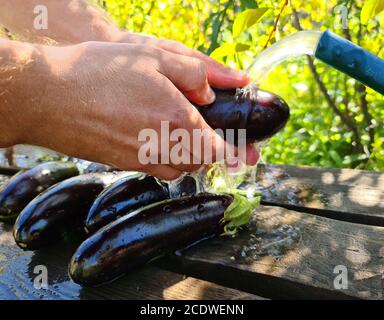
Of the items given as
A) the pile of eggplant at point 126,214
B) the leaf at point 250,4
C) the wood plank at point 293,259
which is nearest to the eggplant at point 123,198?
the pile of eggplant at point 126,214

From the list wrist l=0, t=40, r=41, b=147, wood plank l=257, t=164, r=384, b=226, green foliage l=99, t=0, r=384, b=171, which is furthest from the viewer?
green foliage l=99, t=0, r=384, b=171

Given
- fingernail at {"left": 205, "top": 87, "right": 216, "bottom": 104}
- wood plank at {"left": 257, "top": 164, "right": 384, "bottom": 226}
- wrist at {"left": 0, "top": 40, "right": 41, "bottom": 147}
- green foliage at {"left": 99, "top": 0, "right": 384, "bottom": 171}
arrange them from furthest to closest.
Answer: 1. green foliage at {"left": 99, "top": 0, "right": 384, "bottom": 171}
2. wood plank at {"left": 257, "top": 164, "right": 384, "bottom": 226}
3. fingernail at {"left": 205, "top": 87, "right": 216, "bottom": 104}
4. wrist at {"left": 0, "top": 40, "right": 41, "bottom": 147}

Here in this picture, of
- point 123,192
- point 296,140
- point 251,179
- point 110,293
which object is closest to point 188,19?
point 296,140

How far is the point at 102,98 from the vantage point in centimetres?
123

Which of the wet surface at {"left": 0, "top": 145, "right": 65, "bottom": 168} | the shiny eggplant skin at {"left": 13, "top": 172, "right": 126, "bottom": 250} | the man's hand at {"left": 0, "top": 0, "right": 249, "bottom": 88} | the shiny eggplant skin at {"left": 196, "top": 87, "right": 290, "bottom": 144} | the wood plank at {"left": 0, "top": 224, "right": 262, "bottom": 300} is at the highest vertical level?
the man's hand at {"left": 0, "top": 0, "right": 249, "bottom": 88}

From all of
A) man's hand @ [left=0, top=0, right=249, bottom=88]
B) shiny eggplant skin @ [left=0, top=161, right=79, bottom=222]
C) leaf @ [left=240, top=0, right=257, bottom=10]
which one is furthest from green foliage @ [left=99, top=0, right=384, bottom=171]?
shiny eggplant skin @ [left=0, top=161, right=79, bottom=222]

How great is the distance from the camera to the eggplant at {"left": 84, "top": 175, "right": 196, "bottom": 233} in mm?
1479

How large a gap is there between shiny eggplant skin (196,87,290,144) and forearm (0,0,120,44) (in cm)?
62

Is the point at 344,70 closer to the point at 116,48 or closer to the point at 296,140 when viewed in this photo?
the point at 116,48

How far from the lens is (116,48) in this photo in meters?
1.29

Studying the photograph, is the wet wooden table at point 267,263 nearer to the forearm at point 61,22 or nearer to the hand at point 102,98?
the hand at point 102,98

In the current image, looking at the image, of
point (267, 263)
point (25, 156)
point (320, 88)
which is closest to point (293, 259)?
point (267, 263)

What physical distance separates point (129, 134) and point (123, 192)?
0.90 ft

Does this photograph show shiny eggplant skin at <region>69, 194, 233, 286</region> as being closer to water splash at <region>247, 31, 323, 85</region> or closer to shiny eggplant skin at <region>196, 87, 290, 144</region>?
shiny eggplant skin at <region>196, 87, 290, 144</region>
